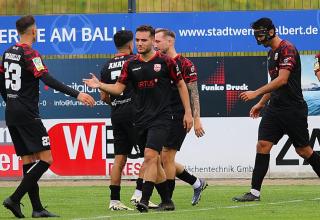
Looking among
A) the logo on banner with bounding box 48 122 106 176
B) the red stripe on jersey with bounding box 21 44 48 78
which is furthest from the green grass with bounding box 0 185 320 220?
the logo on banner with bounding box 48 122 106 176

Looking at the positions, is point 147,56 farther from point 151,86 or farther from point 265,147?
point 265,147

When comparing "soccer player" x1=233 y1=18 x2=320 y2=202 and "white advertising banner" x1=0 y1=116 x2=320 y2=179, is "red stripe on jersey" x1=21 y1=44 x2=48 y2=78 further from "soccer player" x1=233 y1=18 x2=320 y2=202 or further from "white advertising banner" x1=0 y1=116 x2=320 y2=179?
"white advertising banner" x1=0 y1=116 x2=320 y2=179

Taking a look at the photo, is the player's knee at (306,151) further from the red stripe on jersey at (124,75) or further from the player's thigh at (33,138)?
the player's thigh at (33,138)

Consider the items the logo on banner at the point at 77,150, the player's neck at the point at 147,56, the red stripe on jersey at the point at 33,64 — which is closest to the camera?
the red stripe on jersey at the point at 33,64

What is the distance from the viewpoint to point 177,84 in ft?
43.1

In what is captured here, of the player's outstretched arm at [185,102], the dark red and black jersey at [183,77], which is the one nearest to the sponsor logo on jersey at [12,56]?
the player's outstretched arm at [185,102]

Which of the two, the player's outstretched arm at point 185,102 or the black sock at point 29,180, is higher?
the player's outstretched arm at point 185,102

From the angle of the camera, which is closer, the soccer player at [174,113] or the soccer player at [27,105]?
the soccer player at [27,105]

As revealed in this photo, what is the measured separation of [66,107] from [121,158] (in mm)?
6822

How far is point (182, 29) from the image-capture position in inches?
802

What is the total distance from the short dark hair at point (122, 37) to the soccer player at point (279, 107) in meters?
1.61

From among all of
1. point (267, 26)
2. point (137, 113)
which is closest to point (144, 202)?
point (137, 113)

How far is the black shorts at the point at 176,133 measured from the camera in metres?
13.9

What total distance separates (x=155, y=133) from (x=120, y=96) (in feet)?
4.53
